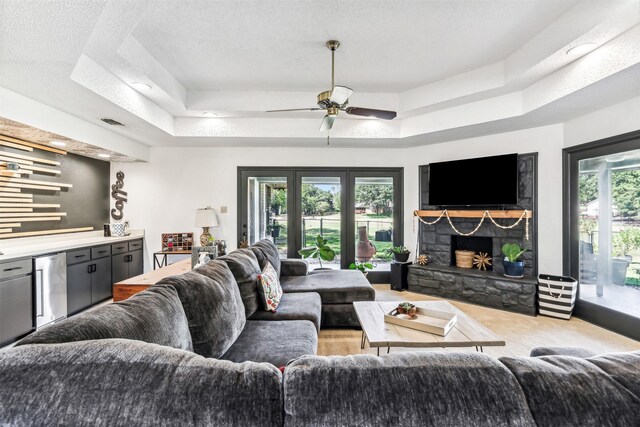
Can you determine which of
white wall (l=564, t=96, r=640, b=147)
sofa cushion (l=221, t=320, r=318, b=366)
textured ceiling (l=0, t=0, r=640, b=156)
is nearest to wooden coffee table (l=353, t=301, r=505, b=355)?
sofa cushion (l=221, t=320, r=318, b=366)

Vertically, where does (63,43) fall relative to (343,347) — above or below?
above

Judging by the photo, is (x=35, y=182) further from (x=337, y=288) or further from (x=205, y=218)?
(x=337, y=288)

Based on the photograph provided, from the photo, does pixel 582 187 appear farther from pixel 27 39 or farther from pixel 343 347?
pixel 27 39

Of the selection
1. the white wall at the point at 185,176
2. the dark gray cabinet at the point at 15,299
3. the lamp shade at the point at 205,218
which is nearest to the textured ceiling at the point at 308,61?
the white wall at the point at 185,176

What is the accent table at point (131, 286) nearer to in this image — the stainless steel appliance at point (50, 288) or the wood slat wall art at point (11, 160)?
the stainless steel appliance at point (50, 288)

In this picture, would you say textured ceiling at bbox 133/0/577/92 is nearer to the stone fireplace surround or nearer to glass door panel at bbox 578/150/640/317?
glass door panel at bbox 578/150/640/317

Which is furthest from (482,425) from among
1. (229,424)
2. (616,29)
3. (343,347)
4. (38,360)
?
(616,29)

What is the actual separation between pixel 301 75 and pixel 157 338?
128 inches

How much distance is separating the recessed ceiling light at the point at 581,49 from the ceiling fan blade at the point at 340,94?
1.97 metres

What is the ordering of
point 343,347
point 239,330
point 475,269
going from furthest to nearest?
point 475,269 → point 343,347 → point 239,330

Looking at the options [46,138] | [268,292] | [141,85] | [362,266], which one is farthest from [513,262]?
[46,138]

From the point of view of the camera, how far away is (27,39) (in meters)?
2.02

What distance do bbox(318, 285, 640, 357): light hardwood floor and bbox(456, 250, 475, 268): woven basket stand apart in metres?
0.91

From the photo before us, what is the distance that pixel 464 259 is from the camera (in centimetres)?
466
